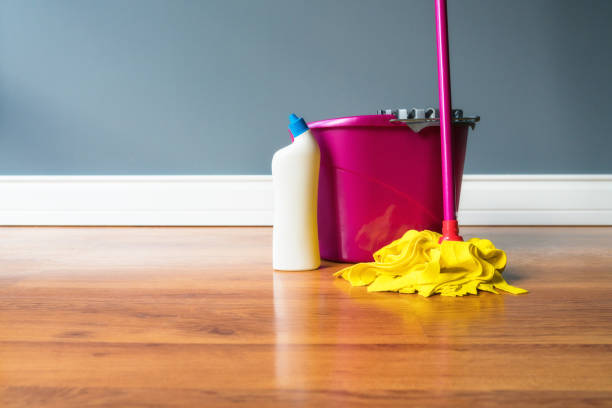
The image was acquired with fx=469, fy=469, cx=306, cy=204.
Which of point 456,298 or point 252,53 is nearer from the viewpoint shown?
point 456,298

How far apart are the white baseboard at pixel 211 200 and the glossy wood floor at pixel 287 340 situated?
60 centimetres

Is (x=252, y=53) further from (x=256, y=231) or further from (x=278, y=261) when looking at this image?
(x=278, y=261)

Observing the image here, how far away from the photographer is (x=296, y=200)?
831mm

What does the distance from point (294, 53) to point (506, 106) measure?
68 cm

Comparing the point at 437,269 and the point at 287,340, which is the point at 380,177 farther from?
the point at 287,340

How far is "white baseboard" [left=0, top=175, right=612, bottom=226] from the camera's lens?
4.76ft

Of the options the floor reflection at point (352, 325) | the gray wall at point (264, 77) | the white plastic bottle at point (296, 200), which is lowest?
the floor reflection at point (352, 325)

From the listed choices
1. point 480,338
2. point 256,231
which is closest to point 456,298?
point 480,338

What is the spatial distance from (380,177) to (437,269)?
23 cm

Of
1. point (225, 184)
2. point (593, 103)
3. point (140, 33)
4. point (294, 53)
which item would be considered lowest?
point (225, 184)

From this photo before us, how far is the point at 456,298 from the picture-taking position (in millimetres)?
657

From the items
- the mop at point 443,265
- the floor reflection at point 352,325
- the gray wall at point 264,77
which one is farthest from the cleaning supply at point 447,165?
the gray wall at point 264,77

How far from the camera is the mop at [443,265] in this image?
68cm

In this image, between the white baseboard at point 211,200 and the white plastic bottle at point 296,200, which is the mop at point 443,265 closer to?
the white plastic bottle at point 296,200
